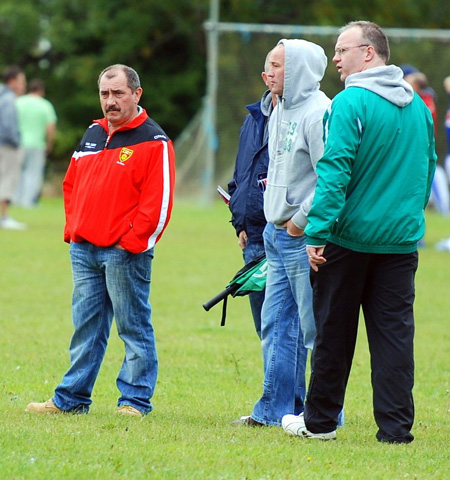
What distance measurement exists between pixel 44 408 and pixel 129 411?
0.50 meters

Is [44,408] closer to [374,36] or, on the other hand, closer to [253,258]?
[253,258]

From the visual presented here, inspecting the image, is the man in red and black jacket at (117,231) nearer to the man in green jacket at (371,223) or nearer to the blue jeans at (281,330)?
the blue jeans at (281,330)

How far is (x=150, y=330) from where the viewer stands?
6.67 m

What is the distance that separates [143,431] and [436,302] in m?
6.69

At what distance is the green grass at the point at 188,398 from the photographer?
5188 millimetres

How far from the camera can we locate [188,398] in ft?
24.2

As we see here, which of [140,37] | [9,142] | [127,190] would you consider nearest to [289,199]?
[127,190]

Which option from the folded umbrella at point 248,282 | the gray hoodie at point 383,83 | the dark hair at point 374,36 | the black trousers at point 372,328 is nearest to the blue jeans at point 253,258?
the folded umbrella at point 248,282

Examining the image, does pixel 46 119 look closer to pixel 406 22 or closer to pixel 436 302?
pixel 436 302

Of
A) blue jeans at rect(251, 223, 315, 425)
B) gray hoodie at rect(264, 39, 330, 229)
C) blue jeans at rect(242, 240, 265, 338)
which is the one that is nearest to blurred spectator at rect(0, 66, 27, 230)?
blue jeans at rect(242, 240, 265, 338)

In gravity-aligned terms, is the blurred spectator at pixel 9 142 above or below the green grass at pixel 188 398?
below

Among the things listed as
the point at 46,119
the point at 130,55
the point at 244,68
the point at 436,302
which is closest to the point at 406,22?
the point at 130,55

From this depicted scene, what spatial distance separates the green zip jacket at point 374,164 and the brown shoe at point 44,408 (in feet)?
6.58

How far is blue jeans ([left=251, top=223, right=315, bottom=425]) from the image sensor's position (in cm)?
611
